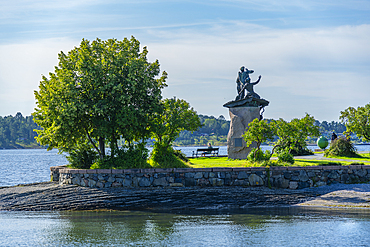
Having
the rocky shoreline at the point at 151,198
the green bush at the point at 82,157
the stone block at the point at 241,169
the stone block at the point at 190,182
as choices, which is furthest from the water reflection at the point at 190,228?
the green bush at the point at 82,157

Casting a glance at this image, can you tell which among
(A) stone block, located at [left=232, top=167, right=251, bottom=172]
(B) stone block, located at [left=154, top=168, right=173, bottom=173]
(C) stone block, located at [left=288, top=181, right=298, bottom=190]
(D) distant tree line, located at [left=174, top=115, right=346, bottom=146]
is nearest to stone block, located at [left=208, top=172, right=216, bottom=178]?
(A) stone block, located at [left=232, top=167, right=251, bottom=172]

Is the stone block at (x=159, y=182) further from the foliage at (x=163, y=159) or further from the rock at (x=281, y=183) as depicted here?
the rock at (x=281, y=183)

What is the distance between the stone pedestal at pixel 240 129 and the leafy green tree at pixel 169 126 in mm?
2980

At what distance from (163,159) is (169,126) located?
2.54 meters

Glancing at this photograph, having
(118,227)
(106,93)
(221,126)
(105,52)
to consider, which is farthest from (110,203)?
(221,126)

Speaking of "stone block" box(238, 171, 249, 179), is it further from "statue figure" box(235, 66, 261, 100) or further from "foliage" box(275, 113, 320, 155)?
"statue figure" box(235, 66, 261, 100)

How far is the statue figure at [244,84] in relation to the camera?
2738cm

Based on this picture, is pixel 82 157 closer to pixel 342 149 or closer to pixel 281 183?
pixel 281 183

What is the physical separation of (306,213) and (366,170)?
611 cm

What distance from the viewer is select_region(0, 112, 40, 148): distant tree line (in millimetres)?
163875

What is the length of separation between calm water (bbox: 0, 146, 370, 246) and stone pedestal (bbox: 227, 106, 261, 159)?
979cm

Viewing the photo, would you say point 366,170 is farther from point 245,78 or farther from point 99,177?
point 99,177

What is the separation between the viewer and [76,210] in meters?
17.9

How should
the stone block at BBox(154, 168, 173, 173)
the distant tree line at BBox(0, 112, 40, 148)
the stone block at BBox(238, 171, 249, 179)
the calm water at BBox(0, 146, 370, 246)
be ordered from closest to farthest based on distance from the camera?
the calm water at BBox(0, 146, 370, 246), the stone block at BBox(154, 168, 173, 173), the stone block at BBox(238, 171, 249, 179), the distant tree line at BBox(0, 112, 40, 148)
